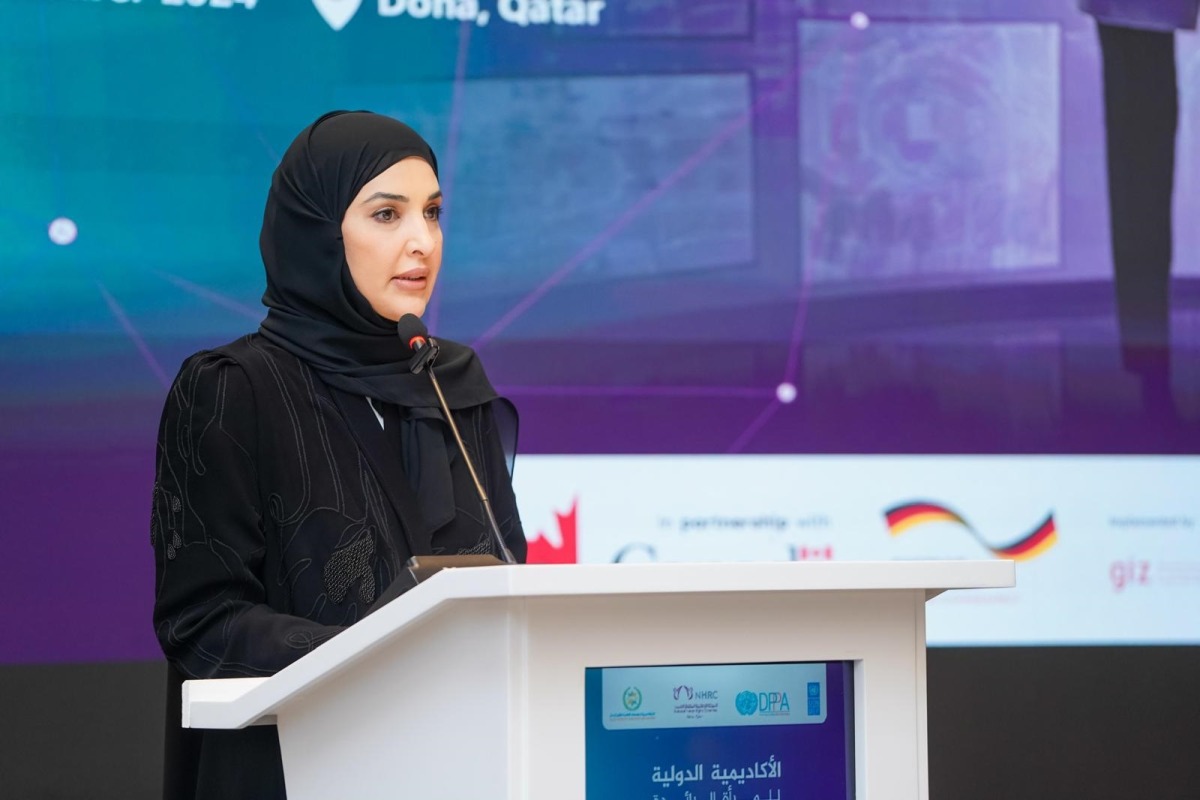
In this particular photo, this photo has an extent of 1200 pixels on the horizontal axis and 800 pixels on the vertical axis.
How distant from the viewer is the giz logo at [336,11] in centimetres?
299

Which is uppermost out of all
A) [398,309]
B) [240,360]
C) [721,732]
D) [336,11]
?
[336,11]

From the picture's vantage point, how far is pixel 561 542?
3012mm

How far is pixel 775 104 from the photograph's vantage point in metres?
3.18

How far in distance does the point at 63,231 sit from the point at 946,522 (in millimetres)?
1963

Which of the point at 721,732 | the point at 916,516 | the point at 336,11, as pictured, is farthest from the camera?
the point at 916,516

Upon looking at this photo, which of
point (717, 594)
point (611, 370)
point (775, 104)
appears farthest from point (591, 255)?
point (717, 594)

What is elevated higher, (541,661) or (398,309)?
(398,309)

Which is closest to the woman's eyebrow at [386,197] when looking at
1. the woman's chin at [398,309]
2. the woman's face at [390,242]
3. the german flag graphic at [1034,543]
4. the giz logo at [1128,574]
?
the woman's face at [390,242]

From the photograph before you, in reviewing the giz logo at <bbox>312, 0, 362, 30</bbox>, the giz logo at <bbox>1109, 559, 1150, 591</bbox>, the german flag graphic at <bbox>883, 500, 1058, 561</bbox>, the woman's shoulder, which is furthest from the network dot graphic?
the giz logo at <bbox>1109, 559, 1150, 591</bbox>

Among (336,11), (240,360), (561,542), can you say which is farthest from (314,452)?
(336,11)

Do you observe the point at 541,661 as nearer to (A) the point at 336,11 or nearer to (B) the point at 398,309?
(B) the point at 398,309

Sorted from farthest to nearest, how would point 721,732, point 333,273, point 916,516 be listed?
point 916,516 → point 333,273 → point 721,732

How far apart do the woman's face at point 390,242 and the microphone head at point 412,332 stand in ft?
0.25

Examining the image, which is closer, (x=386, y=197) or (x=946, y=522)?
(x=386, y=197)
